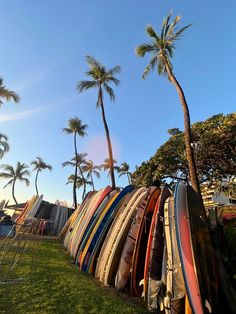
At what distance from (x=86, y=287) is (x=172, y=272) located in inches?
84.6

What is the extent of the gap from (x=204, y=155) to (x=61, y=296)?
1643 centimetres

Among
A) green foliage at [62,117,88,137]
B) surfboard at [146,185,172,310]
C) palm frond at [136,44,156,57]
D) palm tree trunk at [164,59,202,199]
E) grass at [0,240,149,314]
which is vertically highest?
green foliage at [62,117,88,137]

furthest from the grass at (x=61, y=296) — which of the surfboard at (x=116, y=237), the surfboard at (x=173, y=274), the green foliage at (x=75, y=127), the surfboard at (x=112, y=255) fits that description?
the green foliage at (x=75, y=127)

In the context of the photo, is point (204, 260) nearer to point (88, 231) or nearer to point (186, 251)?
point (186, 251)

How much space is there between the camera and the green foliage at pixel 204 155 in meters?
17.6

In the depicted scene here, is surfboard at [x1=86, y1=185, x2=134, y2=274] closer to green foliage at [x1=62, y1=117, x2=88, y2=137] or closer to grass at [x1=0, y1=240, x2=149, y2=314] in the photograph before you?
grass at [x1=0, y1=240, x2=149, y2=314]

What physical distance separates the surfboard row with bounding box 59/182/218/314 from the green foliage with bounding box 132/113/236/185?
41.4 ft

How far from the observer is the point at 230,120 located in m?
17.3

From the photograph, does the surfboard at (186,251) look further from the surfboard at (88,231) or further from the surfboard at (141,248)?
the surfboard at (88,231)

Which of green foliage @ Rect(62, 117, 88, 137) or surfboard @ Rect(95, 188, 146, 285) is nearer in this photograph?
surfboard @ Rect(95, 188, 146, 285)

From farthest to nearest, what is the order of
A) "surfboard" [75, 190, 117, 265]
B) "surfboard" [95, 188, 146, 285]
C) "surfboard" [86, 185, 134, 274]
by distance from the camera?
"surfboard" [75, 190, 117, 265], "surfboard" [86, 185, 134, 274], "surfboard" [95, 188, 146, 285]

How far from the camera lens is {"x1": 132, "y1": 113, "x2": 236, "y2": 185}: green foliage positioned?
57.8 feet

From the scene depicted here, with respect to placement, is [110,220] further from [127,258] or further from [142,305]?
[142,305]

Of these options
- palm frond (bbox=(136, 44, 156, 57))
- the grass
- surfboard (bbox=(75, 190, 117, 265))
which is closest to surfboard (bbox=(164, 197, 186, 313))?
the grass
